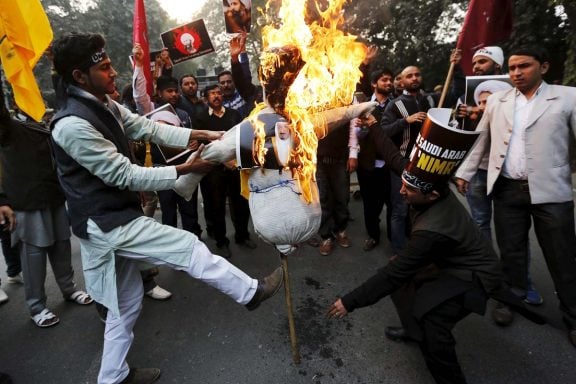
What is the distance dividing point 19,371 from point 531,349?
4369 millimetres

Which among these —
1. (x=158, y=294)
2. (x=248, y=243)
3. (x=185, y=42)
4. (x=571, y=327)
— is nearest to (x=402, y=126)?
(x=571, y=327)

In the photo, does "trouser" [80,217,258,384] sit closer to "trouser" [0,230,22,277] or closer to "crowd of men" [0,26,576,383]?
"crowd of men" [0,26,576,383]

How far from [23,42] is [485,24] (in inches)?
185

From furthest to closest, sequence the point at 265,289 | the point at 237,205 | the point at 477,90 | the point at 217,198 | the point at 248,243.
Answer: the point at 248,243 → the point at 237,205 → the point at 217,198 → the point at 477,90 → the point at 265,289

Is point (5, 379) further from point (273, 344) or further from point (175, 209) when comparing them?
point (175, 209)

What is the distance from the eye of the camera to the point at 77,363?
309 centimetres

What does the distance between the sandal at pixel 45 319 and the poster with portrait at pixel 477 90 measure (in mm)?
4882

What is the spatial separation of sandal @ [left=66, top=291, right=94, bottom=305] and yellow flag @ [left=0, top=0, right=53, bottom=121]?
81.4 inches

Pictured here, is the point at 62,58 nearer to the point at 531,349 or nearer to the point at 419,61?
the point at 531,349

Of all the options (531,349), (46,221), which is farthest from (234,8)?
(531,349)

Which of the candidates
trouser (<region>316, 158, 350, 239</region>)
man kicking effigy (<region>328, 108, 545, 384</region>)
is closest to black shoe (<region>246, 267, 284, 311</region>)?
man kicking effigy (<region>328, 108, 545, 384</region>)

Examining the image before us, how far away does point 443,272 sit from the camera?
8.49 feet

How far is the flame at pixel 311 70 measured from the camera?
8.17ft

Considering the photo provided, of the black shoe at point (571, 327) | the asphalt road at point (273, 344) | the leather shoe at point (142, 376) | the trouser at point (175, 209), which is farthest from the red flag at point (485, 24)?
the leather shoe at point (142, 376)
